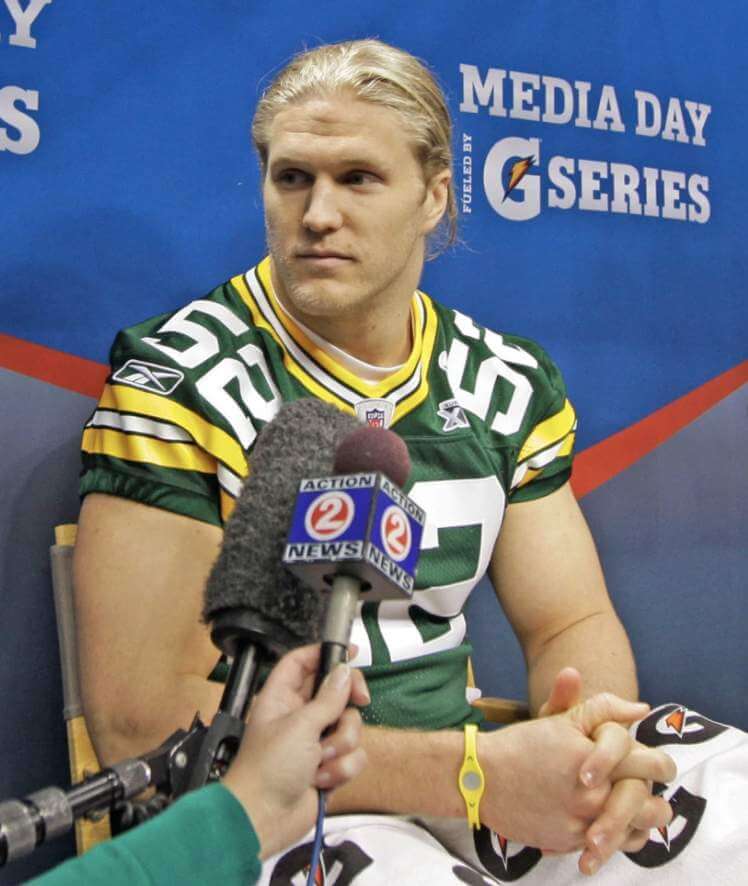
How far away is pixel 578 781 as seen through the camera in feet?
3.91

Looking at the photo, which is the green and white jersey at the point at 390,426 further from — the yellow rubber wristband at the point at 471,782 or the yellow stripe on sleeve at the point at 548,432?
the yellow rubber wristband at the point at 471,782

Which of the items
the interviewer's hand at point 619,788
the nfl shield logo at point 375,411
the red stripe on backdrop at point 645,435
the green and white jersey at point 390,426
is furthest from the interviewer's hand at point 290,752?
the red stripe on backdrop at point 645,435

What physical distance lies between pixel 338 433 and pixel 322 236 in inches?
26.4

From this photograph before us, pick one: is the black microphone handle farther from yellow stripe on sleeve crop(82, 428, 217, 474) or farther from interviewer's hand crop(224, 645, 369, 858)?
yellow stripe on sleeve crop(82, 428, 217, 474)

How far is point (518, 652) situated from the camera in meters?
1.93

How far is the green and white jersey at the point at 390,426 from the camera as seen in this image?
1376 millimetres

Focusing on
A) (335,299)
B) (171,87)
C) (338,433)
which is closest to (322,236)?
(335,299)

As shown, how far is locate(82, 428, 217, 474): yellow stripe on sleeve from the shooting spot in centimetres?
136

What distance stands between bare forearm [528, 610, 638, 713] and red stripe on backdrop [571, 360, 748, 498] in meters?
0.44

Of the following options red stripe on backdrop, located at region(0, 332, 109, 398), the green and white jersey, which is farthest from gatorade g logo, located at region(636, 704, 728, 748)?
red stripe on backdrop, located at region(0, 332, 109, 398)

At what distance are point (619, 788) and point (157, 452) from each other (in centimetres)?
64

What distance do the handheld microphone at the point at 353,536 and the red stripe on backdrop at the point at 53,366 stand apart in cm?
98

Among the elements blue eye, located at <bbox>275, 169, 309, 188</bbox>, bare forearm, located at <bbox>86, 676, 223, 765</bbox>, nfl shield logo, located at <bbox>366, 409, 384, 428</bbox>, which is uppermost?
blue eye, located at <bbox>275, 169, 309, 188</bbox>

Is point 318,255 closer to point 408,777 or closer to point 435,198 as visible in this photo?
point 435,198
